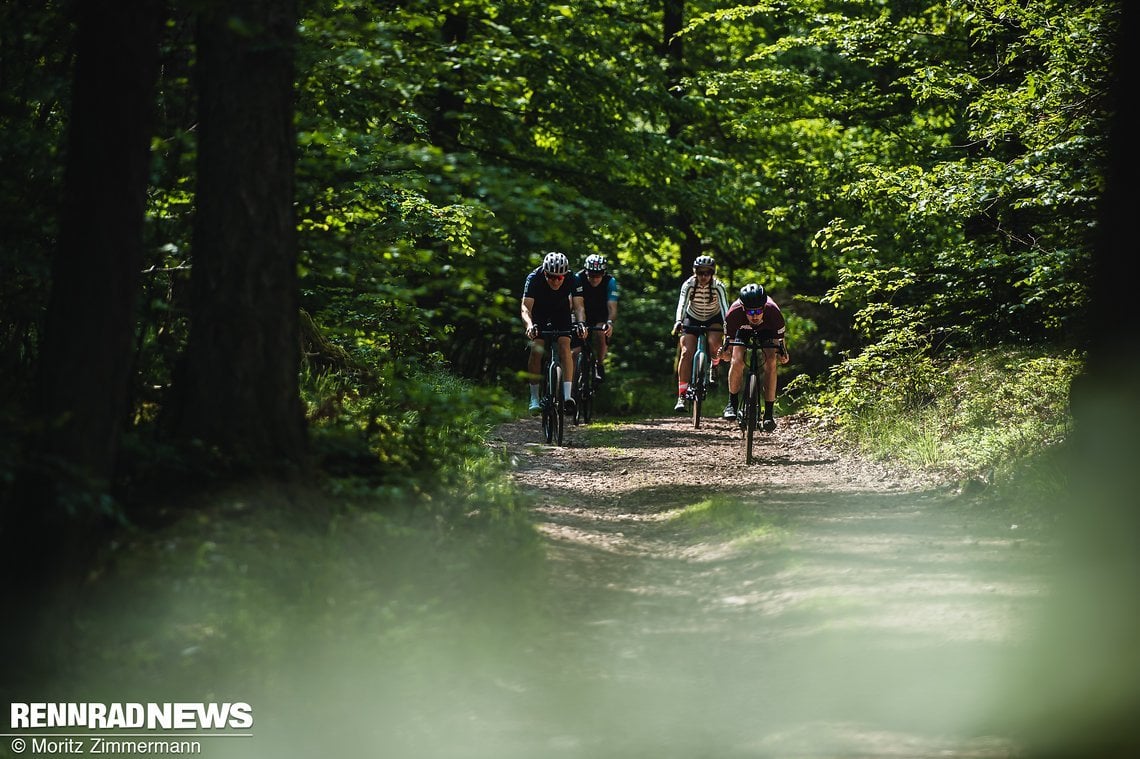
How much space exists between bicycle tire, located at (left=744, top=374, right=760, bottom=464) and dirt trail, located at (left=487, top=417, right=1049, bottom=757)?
2.50 ft

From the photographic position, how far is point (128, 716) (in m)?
5.40

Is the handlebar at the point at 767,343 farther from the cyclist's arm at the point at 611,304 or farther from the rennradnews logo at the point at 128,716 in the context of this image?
the rennradnews logo at the point at 128,716

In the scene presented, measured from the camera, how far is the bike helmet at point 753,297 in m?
13.5

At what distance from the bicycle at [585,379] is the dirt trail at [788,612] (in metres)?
4.26

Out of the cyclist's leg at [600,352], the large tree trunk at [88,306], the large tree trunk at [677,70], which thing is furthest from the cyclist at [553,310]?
the large tree trunk at [677,70]

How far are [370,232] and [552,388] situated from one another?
20.7 feet

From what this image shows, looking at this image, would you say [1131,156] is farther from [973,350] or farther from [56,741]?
[973,350]

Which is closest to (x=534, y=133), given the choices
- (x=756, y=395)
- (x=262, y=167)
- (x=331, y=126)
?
(x=756, y=395)

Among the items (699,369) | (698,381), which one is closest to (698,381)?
(698,381)

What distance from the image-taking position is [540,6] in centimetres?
1410

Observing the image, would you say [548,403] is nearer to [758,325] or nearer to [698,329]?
[758,325]

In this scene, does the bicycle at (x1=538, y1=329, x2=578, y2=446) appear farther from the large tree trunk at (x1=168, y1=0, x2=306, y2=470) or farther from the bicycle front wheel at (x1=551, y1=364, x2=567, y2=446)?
the large tree trunk at (x1=168, y1=0, x2=306, y2=470)

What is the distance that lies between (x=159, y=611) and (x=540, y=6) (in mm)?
10196

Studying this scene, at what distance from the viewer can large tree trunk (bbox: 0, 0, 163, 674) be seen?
18.1 ft
